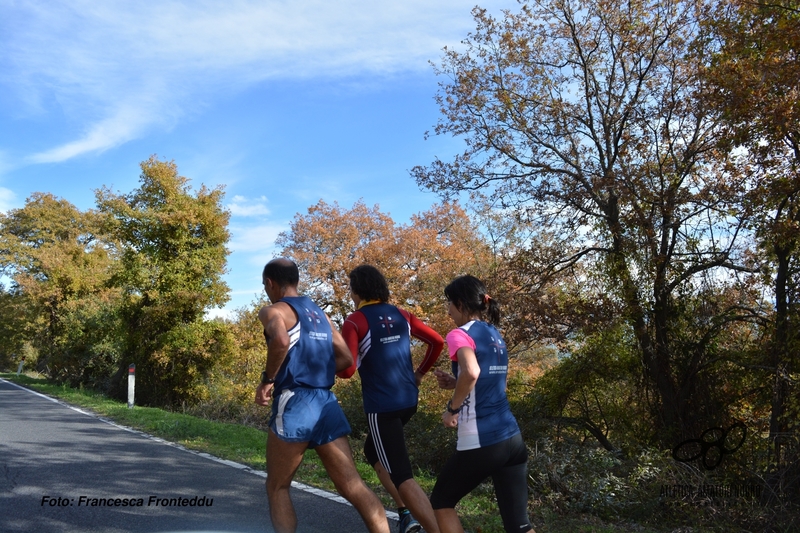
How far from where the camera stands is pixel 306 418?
3.77 metres

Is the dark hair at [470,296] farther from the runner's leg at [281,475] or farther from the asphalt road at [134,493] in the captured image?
the asphalt road at [134,493]

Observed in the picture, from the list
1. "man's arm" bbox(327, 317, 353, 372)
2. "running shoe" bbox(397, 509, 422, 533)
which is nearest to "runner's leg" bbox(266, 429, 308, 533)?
"man's arm" bbox(327, 317, 353, 372)

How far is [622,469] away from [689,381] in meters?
3.71

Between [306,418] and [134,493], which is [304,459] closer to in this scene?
[134,493]

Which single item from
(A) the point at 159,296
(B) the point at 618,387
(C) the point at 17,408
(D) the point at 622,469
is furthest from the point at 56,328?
(D) the point at 622,469

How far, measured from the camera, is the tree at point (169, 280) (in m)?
21.3

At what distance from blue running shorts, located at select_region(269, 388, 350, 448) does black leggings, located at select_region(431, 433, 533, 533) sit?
740 mm

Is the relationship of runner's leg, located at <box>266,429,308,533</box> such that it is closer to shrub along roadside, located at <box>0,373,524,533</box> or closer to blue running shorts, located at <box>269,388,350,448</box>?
blue running shorts, located at <box>269,388,350,448</box>

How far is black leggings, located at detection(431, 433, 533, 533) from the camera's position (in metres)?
3.46

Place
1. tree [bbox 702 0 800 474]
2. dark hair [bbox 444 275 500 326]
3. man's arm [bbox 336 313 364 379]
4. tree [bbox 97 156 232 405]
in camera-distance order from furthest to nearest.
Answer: tree [bbox 97 156 232 405]
tree [bbox 702 0 800 474]
man's arm [bbox 336 313 364 379]
dark hair [bbox 444 275 500 326]

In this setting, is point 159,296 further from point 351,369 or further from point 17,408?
point 351,369

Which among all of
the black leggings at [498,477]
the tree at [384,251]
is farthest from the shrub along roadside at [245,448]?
the tree at [384,251]

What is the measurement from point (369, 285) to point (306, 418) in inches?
46.0

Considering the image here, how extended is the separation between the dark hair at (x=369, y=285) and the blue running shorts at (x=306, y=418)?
91 cm
